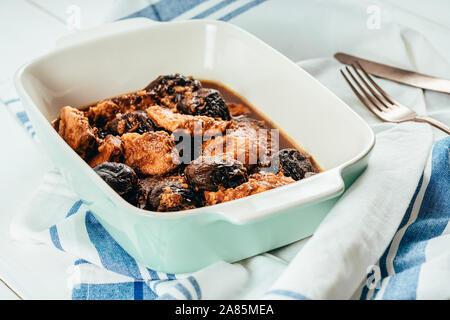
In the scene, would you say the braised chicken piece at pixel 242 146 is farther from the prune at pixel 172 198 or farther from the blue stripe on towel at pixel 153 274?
the blue stripe on towel at pixel 153 274

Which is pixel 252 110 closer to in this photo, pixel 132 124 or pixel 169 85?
pixel 169 85

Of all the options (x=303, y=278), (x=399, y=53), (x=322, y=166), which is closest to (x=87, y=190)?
(x=303, y=278)

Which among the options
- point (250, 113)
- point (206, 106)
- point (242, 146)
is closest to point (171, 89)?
point (206, 106)

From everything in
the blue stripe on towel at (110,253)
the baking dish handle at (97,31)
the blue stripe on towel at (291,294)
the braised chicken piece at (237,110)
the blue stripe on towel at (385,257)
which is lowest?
the blue stripe on towel at (110,253)

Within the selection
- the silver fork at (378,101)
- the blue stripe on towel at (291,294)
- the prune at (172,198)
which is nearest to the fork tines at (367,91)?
the silver fork at (378,101)

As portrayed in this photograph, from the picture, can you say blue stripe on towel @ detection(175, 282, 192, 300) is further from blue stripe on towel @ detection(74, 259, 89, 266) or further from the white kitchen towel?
blue stripe on towel @ detection(74, 259, 89, 266)
